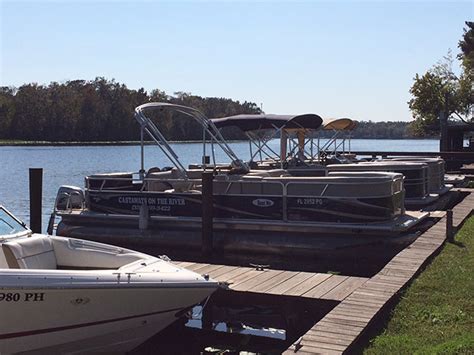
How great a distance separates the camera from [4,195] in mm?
31594

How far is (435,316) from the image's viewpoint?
686 cm

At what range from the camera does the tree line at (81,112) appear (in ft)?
337

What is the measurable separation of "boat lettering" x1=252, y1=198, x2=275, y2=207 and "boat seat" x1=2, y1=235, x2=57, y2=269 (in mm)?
5750

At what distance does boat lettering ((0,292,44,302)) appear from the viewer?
692cm

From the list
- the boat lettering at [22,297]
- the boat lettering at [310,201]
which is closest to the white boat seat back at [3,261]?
the boat lettering at [22,297]

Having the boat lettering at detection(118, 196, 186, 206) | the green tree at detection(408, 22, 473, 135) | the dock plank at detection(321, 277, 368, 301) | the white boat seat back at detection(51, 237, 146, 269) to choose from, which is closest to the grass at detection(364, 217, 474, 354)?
the dock plank at detection(321, 277, 368, 301)

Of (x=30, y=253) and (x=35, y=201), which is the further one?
(x=35, y=201)

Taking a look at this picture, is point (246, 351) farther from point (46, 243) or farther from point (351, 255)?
point (351, 255)

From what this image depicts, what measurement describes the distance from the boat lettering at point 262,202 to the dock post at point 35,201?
4.71m

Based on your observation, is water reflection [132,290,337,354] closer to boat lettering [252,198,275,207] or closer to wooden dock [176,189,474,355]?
wooden dock [176,189,474,355]

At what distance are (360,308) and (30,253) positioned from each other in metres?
4.04

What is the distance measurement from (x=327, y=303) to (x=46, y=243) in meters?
3.65

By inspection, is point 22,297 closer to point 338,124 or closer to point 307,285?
point 307,285

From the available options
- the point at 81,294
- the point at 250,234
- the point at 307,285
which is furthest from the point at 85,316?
the point at 250,234
